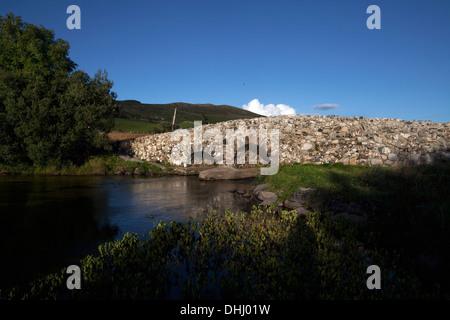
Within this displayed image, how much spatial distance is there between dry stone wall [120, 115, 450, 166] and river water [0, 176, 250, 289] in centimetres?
850

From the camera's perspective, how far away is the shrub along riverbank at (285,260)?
5.30 meters

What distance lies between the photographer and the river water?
7614mm

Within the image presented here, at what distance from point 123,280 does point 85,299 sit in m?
0.76

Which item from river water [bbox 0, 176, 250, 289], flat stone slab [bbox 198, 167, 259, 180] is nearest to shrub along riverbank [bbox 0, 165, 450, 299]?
river water [bbox 0, 176, 250, 289]

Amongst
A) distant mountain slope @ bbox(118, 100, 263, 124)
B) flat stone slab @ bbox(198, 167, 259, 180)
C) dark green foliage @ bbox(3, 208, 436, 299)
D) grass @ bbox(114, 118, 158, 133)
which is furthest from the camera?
distant mountain slope @ bbox(118, 100, 263, 124)

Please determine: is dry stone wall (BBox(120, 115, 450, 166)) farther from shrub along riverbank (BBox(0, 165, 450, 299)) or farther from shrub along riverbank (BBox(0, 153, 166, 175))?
shrub along riverbank (BBox(0, 165, 450, 299))

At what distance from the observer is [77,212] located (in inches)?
498

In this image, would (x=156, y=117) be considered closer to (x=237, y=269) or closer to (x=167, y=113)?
(x=167, y=113)

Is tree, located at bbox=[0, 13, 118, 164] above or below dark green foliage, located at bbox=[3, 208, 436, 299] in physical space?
above

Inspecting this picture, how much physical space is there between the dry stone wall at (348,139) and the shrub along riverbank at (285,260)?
Result: 39.5 ft

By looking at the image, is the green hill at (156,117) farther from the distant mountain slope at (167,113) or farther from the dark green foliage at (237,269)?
the dark green foliage at (237,269)

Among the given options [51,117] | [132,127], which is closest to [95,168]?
[51,117]

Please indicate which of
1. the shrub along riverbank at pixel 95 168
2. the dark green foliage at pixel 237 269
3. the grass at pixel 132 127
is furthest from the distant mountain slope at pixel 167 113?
the dark green foliage at pixel 237 269

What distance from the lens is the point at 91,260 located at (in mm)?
6418
